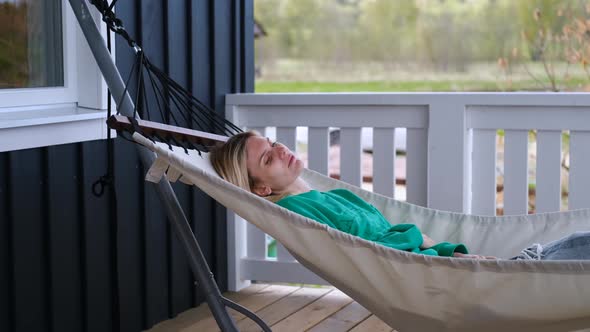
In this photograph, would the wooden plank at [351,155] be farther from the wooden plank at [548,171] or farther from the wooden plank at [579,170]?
the wooden plank at [579,170]

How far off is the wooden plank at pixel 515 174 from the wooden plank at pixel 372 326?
73 centimetres

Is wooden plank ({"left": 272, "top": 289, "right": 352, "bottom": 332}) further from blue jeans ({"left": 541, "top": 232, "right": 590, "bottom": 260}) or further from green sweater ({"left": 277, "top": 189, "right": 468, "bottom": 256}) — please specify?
blue jeans ({"left": 541, "top": 232, "right": 590, "bottom": 260})

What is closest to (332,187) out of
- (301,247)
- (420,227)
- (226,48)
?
(420,227)

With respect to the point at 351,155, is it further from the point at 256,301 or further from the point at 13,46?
the point at 13,46

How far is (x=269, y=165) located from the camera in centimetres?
252

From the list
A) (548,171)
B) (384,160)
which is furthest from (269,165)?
(548,171)

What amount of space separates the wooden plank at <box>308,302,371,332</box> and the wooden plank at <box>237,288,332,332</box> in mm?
172

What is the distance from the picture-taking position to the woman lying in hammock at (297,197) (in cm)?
239

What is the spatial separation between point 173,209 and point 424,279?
0.71 meters

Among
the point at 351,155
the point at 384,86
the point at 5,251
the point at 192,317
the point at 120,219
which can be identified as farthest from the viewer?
the point at 384,86

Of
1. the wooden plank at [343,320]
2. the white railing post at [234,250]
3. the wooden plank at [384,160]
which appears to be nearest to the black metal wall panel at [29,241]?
the wooden plank at [343,320]

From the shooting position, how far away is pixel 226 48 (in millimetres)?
3760

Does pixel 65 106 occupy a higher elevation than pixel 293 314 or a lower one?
higher

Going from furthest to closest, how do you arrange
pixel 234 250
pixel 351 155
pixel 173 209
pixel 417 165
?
pixel 234 250, pixel 351 155, pixel 417 165, pixel 173 209
